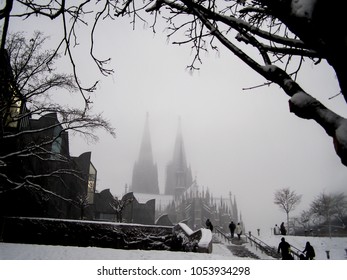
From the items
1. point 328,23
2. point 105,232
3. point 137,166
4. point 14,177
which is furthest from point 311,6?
point 137,166

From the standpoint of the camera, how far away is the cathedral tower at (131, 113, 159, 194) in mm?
92375

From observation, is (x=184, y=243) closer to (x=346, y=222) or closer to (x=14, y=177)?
(x=14, y=177)

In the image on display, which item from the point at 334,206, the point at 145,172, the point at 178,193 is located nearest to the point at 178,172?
the point at 178,193

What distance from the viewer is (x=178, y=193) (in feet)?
284

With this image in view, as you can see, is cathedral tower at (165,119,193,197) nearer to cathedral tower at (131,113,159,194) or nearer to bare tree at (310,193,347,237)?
cathedral tower at (131,113,159,194)

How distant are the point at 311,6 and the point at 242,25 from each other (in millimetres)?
1000

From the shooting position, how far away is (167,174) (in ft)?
328

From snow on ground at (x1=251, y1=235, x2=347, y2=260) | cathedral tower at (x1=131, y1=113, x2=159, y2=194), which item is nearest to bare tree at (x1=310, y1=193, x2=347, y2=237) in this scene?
snow on ground at (x1=251, y1=235, x2=347, y2=260)

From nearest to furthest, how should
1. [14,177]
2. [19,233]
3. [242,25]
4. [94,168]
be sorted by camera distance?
[242,25] → [19,233] → [14,177] → [94,168]

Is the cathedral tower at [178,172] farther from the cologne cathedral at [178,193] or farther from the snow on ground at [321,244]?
the snow on ground at [321,244]

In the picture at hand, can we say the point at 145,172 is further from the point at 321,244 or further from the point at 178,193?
the point at 321,244

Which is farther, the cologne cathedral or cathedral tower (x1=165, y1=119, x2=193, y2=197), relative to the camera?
cathedral tower (x1=165, y1=119, x2=193, y2=197)

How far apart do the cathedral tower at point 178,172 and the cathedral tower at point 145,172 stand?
5.51 m

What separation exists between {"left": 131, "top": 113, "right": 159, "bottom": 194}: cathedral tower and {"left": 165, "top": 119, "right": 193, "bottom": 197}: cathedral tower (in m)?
5.51
